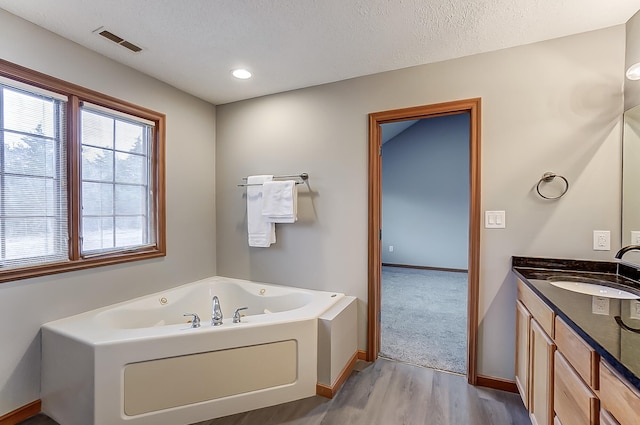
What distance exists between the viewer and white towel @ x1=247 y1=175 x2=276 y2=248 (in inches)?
109

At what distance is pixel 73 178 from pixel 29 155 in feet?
0.83

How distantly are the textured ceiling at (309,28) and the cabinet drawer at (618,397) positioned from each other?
5.91ft

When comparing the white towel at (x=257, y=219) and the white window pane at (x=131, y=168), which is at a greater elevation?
the white window pane at (x=131, y=168)

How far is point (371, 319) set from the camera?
2.44m

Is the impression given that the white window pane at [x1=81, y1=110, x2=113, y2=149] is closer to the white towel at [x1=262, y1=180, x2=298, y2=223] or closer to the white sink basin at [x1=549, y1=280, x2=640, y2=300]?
the white towel at [x1=262, y1=180, x2=298, y2=223]

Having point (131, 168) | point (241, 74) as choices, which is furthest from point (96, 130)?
point (241, 74)

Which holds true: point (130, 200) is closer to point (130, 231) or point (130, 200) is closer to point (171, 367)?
point (130, 231)

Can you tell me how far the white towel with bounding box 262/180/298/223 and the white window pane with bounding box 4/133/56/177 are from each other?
152cm

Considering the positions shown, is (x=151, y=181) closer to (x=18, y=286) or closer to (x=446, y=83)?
(x=18, y=286)

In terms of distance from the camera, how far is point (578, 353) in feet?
3.35

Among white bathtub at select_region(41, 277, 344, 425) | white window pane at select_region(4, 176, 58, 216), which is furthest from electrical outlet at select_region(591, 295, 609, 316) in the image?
white window pane at select_region(4, 176, 58, 216)

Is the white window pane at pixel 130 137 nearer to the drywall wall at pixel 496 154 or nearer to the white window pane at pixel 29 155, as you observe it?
the white window pane at pixel 29 155

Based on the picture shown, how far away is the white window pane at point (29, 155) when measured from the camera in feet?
5.68

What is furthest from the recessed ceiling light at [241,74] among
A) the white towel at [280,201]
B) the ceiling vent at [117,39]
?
the white towel at [280,201]
